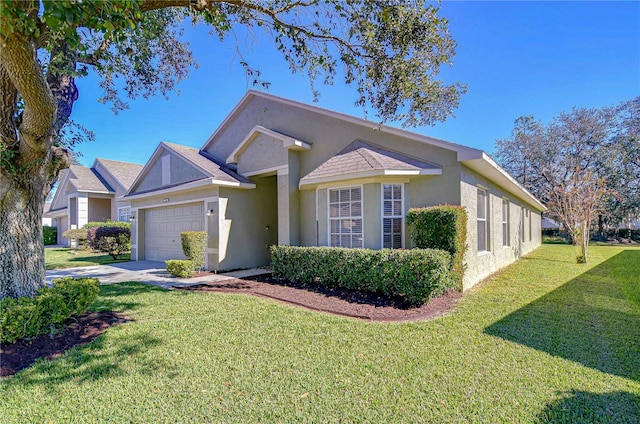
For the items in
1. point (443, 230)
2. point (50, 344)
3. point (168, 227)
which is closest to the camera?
point (50, 344)

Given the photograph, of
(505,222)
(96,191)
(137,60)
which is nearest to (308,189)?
(137,60)

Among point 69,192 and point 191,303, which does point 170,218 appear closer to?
point 191,303

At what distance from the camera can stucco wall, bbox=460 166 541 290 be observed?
9.25 meters

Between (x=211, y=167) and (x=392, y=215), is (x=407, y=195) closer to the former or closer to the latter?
(x=392, y=215)

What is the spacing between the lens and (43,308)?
4.90 meters

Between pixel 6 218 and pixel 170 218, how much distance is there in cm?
984

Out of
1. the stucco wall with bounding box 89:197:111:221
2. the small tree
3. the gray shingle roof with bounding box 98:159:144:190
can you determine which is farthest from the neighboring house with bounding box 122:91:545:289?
the stucco wall with bounding box 89:197:111:221

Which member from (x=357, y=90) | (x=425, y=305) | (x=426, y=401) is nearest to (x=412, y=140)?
(x=357, y=90)

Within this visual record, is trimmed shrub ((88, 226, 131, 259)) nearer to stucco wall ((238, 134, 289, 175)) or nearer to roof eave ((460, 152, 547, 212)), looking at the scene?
stucco wall ((238, 134, 289, 175))

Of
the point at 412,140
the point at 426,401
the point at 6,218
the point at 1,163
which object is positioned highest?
the point at 412,140

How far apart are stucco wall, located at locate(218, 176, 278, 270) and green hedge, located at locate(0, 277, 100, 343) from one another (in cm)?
626

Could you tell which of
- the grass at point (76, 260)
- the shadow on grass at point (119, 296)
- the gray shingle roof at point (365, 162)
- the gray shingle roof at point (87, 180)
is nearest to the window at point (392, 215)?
the gray shingle roof at point (365, 162)

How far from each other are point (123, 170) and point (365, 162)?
83.1 feet

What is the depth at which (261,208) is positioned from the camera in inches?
529
